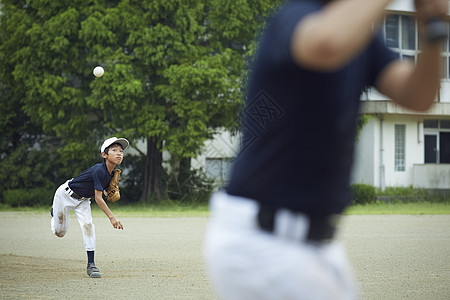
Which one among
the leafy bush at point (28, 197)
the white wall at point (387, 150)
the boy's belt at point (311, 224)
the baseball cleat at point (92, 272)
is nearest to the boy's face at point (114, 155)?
the baseball cleat at point (92, 272)

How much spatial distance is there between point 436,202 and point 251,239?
30.4 meters

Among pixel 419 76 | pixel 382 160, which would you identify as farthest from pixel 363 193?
pixel 419 76

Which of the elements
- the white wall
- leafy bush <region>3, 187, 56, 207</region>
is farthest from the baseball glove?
the white wall

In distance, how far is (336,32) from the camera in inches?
68.0

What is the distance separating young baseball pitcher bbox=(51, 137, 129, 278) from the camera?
30.4 feet

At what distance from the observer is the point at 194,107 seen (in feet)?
83.8

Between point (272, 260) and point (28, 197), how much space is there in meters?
27.0

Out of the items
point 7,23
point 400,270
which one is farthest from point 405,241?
point 7,23

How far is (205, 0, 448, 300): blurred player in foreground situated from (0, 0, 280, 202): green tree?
2274 centimetres

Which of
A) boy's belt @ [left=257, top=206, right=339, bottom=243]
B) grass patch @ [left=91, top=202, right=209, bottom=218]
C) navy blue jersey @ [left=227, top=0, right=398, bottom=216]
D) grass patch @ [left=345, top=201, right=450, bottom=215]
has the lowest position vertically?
grass patch @ [left=91, top=202, right=209, bottom=218]

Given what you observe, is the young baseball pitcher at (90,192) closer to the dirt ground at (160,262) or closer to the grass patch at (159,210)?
the dirt ground at (160,262)

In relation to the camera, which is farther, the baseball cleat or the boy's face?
the boy's face

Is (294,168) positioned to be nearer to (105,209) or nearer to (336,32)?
(336,32)

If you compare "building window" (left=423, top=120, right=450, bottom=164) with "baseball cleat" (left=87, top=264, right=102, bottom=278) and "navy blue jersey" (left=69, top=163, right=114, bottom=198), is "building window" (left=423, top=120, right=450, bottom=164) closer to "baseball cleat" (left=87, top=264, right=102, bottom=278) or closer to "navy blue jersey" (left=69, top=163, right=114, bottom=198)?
"navy blue jersey" (left=69, top=163, right=114, bottom=198)
